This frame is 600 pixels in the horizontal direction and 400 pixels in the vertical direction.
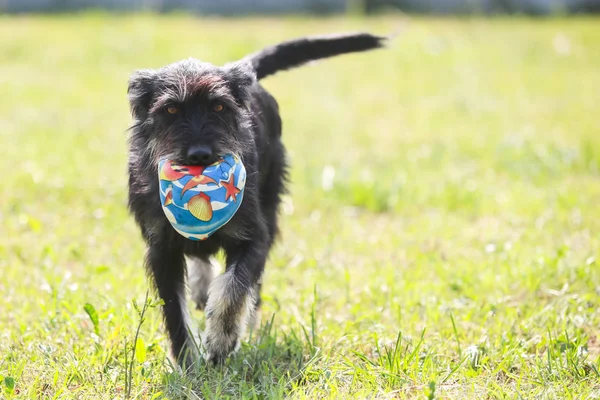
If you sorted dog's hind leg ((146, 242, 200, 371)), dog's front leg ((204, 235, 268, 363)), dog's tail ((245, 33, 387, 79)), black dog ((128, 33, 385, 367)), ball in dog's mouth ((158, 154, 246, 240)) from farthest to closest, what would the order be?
dog's tail ((245, 33, 387, 79)) → dog's hind leg ((146, 242, 200, 371)) → dog's front leg ((204, 235, 268, 363)) → black dog ((128, 33, 385, 367)) → ball in dog's mouth ((158, 154, 246, 240))

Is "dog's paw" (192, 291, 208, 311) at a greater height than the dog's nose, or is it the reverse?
the dog's nose

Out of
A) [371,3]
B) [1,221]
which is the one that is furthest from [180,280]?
[371,3]

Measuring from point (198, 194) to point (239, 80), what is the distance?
0.76 metres

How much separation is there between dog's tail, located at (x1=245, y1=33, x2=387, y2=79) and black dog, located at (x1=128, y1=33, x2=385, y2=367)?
83cm

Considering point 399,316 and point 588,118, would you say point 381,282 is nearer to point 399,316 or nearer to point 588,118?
point 399,316

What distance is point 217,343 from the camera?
12.5 feet

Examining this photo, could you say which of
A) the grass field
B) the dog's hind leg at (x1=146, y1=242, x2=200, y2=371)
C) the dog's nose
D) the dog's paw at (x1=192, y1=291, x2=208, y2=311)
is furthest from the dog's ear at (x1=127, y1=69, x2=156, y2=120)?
the dog's paw at (x1=192, y1=291, x2=208, y2=311)

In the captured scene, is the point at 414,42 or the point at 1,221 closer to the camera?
the point at 1,221

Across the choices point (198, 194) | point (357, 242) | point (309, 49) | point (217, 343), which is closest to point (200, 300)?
point (217, 343)

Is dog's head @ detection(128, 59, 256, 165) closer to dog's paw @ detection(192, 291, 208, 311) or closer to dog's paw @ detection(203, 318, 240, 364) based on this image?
dog's paw @ detection(203, 318, 240, 364)

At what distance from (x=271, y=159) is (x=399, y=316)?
4.15 feet

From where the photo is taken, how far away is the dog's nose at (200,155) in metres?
3.50

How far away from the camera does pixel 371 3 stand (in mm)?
19406

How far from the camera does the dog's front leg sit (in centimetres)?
380
